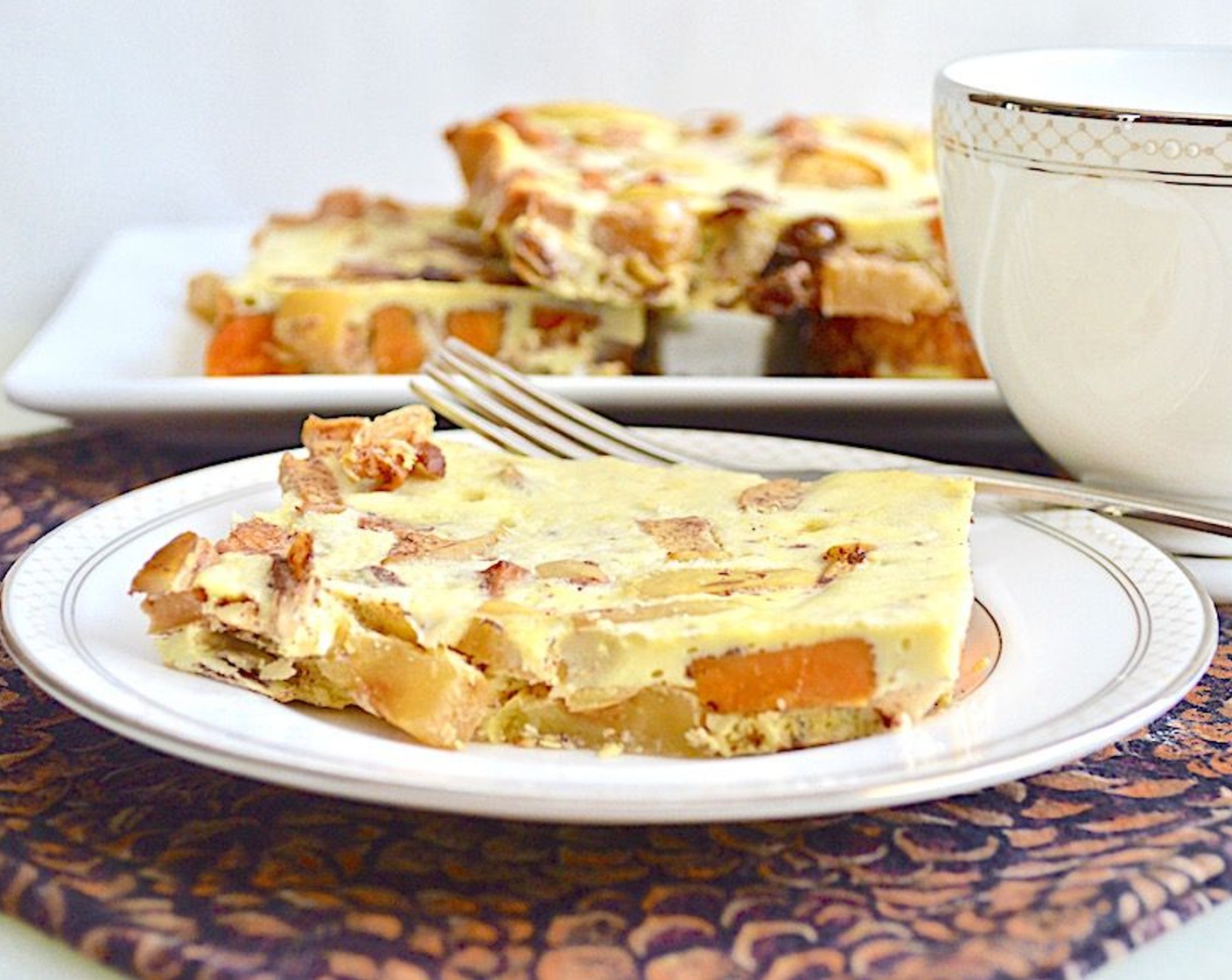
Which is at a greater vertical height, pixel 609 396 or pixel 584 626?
pixel 584 626

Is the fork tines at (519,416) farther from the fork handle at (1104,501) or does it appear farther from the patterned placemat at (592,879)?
the patterned placemat at (592,879)

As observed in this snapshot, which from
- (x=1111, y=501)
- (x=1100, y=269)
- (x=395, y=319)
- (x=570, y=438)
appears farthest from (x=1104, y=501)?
(x=395, y=319)

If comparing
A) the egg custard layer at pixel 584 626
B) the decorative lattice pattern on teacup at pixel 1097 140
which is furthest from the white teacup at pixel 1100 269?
the egg custard layer at pixel 584 626

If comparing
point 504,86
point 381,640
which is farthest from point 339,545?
point 504,86

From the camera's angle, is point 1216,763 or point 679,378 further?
point 679,378

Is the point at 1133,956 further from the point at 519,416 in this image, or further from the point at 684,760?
the point at 519,416

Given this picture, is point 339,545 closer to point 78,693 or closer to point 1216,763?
point 78,693
